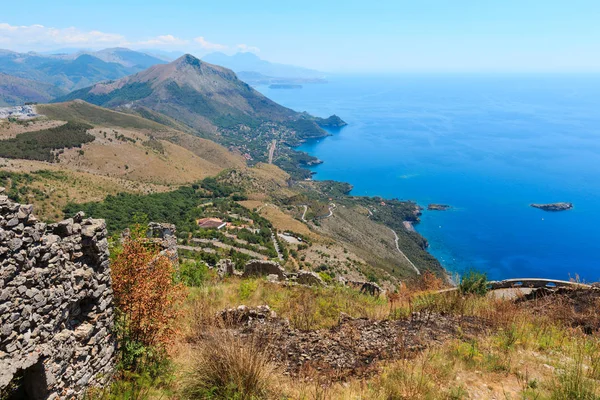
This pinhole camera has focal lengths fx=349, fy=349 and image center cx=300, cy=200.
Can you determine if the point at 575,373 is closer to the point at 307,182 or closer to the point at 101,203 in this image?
the point at 101,203

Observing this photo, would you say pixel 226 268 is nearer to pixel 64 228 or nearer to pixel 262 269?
pixel 262 269

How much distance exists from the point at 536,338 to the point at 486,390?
262 centimetres

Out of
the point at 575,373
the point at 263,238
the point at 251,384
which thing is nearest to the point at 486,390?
the point at 575,373

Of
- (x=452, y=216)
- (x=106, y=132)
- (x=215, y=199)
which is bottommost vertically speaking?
(x=452, y=216)

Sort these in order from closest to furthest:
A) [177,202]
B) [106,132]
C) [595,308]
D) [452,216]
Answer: [595,308] < [177,202] < [106,132] < [452,216]

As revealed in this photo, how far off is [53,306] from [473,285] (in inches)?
469

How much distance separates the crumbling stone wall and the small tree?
0.32m

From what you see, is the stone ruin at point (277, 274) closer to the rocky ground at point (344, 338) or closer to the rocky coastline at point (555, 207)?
the rocky ground at point (344, 338)

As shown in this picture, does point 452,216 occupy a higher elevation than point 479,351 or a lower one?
lower

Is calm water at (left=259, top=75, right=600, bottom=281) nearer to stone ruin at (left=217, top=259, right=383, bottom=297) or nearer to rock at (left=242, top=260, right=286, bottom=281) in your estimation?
stone ruin at (left=217, top=259, right=383, bottom=297)

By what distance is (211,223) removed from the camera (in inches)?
2338

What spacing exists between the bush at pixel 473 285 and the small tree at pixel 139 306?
9444 millimetres

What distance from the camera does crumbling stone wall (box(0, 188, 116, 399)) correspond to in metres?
4.65

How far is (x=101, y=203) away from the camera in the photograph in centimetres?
5512
